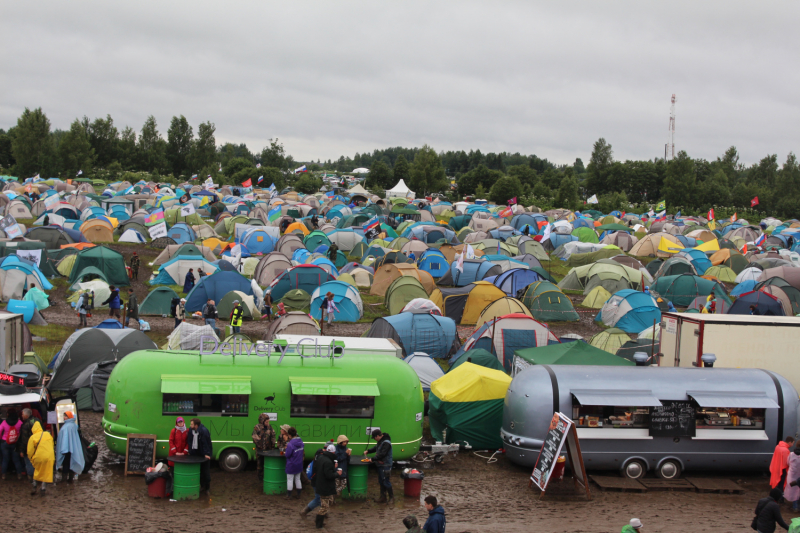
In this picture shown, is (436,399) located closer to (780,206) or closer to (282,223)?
(282,223)

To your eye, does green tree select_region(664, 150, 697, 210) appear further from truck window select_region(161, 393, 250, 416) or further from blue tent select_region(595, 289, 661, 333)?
truck window select_region(161, 393, 250, 416)

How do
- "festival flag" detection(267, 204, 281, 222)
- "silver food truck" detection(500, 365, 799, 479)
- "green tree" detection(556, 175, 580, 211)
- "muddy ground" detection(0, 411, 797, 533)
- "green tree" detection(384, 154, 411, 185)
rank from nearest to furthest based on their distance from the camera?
1. "muddy ground" detection(0, 411, 797, 533)
2. "silver food truck" detection(500, 365, 799, 479)
3. "festival flag" detection(267, 204, 281, 222)
4. "green tree" detection(556, 175, 580, 211)
5. "green tree" detection(384, 154, 411, 185)

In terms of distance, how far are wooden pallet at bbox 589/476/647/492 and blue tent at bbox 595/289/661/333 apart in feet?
39.5

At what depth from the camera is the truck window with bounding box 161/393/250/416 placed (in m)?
10.3

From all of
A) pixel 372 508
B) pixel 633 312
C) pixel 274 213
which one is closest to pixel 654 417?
pixel 372 508

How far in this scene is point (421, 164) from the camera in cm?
8325

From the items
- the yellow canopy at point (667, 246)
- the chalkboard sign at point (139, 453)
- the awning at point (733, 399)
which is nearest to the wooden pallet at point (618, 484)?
the awning at point (733, 399)

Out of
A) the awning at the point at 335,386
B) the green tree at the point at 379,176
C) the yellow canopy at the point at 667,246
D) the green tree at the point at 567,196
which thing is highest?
the green tree at the point at 379,176

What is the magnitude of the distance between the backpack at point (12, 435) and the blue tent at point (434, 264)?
72.1ft

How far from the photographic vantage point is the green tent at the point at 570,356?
1302cm

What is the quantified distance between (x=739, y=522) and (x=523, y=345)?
7727 mm

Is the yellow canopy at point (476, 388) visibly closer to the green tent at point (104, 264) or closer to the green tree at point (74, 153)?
the green tent at point (104, 264)

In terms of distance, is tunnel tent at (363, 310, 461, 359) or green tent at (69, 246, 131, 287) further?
green tent at (69, 246, 131, 287)

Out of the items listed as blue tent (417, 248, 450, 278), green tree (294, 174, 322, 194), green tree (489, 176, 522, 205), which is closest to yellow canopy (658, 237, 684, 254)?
blue tent (417, 248, 450, 278)
